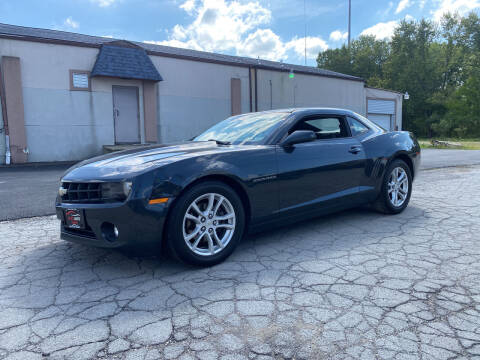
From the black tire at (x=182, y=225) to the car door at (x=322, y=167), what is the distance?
0.53 m

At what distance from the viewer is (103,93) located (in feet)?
45.4

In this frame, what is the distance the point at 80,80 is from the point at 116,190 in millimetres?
11993

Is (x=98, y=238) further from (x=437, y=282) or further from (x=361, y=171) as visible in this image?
(x=361, y=171)

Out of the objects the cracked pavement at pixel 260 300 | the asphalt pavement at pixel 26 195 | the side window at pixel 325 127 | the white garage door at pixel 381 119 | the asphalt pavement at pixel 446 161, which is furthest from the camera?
the white garage door at pixel 381 119

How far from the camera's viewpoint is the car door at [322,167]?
372 centimetres

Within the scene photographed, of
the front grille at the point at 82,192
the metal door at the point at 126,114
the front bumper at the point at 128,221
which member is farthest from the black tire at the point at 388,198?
the metal door at the point at 126,114

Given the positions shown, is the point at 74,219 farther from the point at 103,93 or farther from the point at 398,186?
the point at 103,93

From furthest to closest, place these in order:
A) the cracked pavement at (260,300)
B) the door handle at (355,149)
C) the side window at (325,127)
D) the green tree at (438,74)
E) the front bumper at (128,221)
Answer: the green tree at (438,74)
the door handle at (355,149)
the side window at (325,127)
the front bumper at (128,221)
the cracked pavement at (260,300)

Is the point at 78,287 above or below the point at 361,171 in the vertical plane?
below

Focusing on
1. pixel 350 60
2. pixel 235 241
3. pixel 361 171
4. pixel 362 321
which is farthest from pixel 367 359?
pixel 350 60

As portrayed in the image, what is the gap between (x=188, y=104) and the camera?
15875 mm

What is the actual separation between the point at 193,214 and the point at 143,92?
41.4 ft

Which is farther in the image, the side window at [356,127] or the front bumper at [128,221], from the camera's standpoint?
the side window at [356,127]

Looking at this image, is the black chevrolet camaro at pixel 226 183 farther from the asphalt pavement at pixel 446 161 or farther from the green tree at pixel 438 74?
the green tree at pixel 438 74
